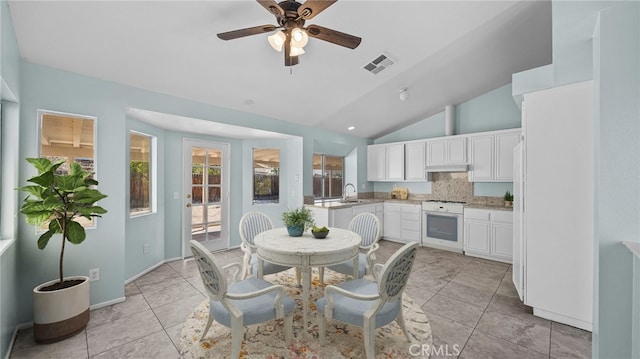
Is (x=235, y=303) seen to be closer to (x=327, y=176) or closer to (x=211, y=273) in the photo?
(x=211, y=273)

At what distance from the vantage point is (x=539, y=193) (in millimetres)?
2449

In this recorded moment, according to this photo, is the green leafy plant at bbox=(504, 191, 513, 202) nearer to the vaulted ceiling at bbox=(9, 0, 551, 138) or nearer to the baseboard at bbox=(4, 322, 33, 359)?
the vaulted ceiling at bbox=(9, 0, 551, 138)

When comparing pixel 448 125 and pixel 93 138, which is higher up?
pixel 448 125

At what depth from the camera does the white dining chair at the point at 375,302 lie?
5.51ft

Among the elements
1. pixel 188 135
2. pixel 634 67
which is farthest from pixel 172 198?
pixel 634 67

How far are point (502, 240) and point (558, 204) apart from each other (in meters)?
1.99

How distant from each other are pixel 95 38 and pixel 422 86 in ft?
13.3

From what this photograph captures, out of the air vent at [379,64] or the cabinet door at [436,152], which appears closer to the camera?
the air vent at [379,64]

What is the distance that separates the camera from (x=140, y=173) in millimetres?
3631

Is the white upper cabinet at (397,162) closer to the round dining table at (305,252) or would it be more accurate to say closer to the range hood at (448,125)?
the range hood at (448,125)

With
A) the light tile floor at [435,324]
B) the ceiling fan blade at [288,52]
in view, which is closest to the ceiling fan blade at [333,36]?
the ceiling fan blade at [288,52]

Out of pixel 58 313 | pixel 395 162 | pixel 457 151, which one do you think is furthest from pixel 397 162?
pixel 58 313

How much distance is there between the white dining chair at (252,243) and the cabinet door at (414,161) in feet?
10.9

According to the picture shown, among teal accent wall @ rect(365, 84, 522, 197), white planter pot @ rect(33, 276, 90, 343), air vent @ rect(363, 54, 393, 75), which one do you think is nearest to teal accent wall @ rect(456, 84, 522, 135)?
teal accent wall @ rect(365, 84, 522, 197)
